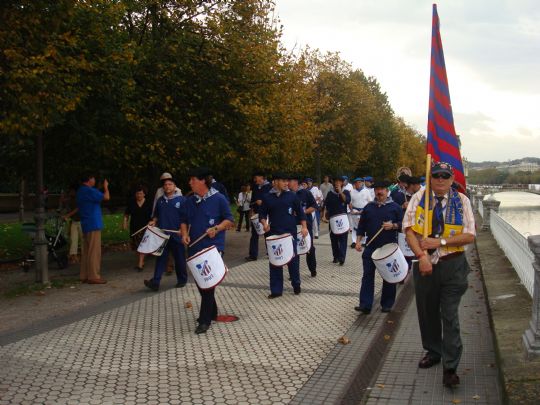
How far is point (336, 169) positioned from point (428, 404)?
4232 centimetres

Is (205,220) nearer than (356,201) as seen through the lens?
Yes

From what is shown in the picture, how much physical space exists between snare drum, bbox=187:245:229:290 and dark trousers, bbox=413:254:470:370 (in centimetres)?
246

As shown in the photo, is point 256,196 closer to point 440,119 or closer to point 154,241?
point 154,241

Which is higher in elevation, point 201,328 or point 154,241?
point 154,241

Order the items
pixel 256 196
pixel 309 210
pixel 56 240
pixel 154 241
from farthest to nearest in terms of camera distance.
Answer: pixel 256 196 → pixel 56 240 → pixel 309 210 → pixel 154 241

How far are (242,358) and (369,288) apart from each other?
2.69 metres

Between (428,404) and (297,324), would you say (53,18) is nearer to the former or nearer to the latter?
(297,324)

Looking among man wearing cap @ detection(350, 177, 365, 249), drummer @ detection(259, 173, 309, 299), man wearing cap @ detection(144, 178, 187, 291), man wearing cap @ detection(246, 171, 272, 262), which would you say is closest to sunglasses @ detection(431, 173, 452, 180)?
drummer @ detection(259, 173, 309, 299)

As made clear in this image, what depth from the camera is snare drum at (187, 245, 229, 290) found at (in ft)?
22.3

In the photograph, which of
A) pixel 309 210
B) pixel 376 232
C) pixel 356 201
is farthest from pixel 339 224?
pixel 376 232

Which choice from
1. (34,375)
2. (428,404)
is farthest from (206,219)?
(428,404)

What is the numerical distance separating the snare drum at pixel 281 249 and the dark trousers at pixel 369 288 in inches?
47.7

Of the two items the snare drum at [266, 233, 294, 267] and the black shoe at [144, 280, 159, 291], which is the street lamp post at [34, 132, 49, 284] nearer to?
the black shoe at [144, 280, 159, 291]

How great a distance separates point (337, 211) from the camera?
13.2 m
